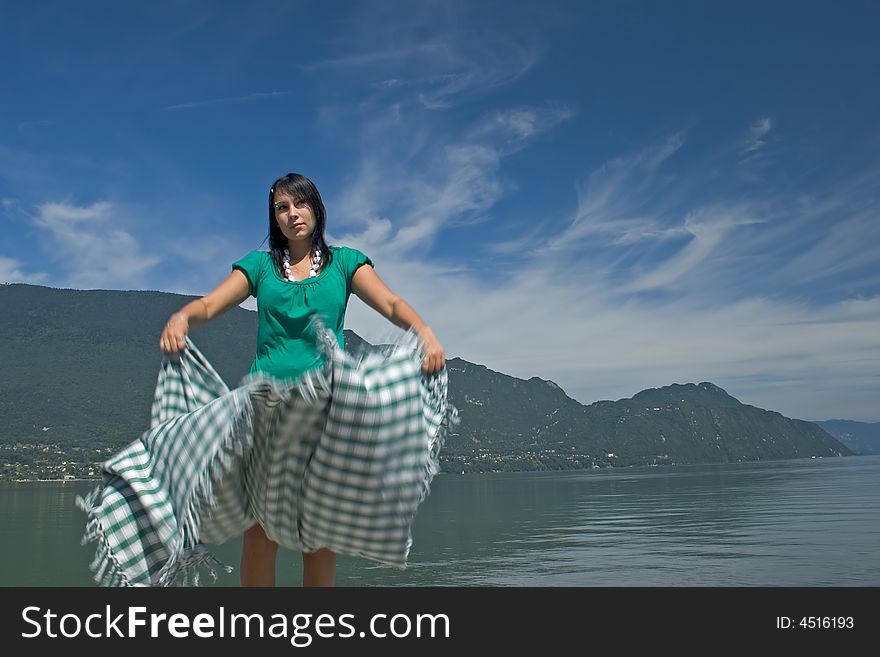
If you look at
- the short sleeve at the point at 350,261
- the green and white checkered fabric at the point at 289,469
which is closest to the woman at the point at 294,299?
the short sleeve at the point at 350,261

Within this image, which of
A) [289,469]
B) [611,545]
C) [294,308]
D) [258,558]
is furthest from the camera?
[611,545]

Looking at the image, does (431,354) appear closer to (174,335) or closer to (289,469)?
(289,469)

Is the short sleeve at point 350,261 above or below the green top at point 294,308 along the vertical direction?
above

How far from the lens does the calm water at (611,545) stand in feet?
121

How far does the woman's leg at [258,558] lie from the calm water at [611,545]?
2967 cm

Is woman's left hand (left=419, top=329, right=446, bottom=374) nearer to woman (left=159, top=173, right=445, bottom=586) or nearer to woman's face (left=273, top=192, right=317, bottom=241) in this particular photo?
woman (left=159, top=173, right=445, bottom=586)

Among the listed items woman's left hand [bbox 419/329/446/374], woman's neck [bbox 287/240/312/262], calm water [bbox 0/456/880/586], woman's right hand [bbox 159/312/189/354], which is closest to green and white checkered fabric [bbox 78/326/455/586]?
woman's left hand [bbox 419/329/446/374]

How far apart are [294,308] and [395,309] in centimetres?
36

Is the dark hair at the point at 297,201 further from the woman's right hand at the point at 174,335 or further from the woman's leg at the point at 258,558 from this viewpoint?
the woman's leg at the point at 258,558

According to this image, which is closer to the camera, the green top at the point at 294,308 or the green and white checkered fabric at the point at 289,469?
the green and white checkered fabric at the point at 289,469

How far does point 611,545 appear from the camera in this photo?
157 ft

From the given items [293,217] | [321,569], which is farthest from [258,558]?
[293,217]

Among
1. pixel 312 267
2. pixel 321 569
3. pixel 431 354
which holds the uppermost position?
pixel 312 267

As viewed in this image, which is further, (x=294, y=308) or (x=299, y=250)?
(x=299, y=250)
